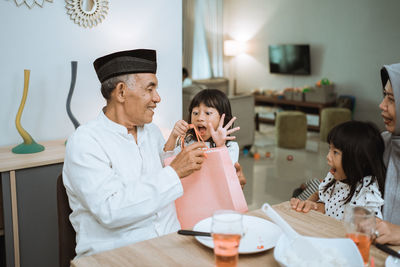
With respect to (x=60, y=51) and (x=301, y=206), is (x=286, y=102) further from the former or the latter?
(x=301, y=206)

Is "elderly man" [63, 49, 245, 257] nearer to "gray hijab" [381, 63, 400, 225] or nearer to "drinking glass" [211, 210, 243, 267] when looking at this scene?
"drinking glass" [211, 210, 243, 267]

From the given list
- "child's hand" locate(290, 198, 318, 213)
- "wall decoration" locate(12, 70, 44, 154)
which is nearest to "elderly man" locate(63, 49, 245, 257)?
"child's hand" locate(290, 198, 318, 213)

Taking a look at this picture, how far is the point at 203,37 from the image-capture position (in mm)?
9133

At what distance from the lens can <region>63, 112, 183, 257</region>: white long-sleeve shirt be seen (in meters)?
A: 1.37

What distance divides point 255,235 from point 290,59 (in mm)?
7397

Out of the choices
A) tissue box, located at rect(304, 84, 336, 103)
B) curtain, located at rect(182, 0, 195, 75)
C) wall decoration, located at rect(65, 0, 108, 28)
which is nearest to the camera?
wall decoration, located at rect(65, 0, 108, 28)

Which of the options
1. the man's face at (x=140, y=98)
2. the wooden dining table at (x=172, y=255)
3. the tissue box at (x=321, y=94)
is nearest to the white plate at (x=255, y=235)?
the wooden dining table at (x=172, y=255)

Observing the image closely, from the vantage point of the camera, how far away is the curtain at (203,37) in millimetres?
8898

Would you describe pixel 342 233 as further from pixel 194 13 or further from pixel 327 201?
pixel 194 13

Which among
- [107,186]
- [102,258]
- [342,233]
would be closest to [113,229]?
[107,186]

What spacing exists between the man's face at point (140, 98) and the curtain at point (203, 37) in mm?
7365

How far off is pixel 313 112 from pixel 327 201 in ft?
20.3

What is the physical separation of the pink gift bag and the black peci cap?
17.8 inches

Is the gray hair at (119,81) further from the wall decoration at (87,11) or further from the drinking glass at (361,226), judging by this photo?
the wall decoration at (87,11)
